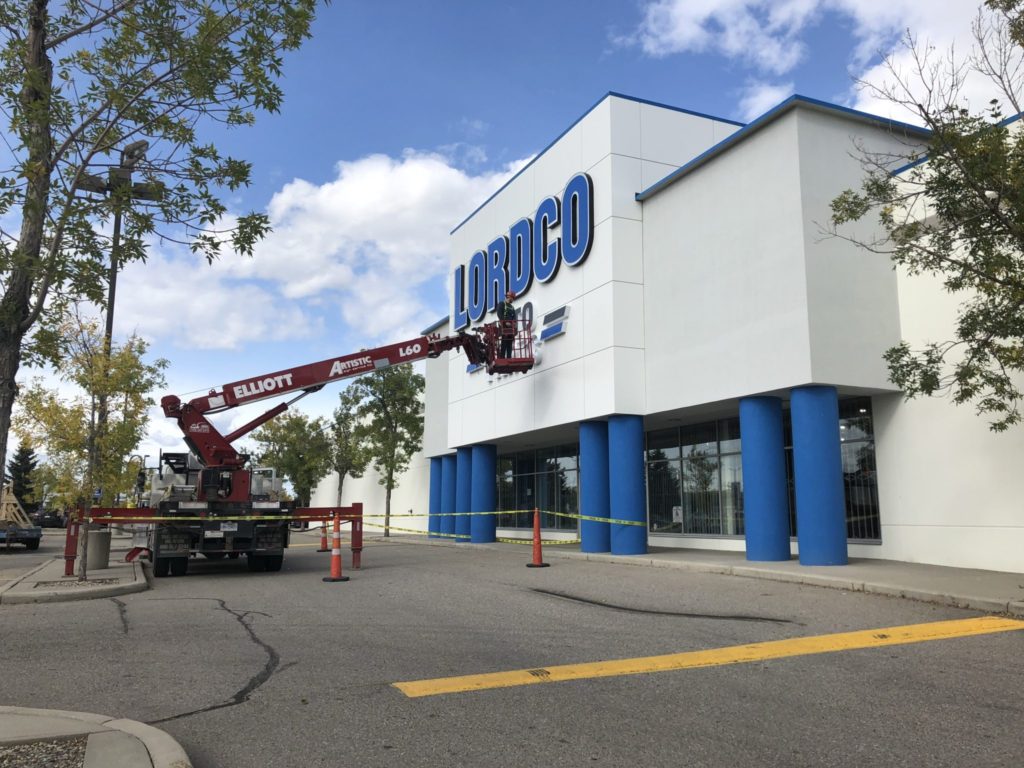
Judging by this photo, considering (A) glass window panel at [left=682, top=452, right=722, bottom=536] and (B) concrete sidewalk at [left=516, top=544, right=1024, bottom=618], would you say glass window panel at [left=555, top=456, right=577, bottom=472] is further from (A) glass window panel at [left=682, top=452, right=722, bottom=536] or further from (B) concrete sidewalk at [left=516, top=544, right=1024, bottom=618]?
(B) concrete sidewalk at [left=516, top=544, right=1024, bottom=618]

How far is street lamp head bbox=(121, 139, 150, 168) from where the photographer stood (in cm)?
637

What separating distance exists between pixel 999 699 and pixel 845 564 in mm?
9282

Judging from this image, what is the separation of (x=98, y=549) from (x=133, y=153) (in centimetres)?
1257

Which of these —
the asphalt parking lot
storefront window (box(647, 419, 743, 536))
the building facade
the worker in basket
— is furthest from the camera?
the worker in basket

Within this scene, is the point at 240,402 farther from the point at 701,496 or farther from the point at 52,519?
the point at 52,519

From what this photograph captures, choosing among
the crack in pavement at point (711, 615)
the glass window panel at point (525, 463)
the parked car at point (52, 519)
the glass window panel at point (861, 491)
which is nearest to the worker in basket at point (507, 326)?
the glass window panel at point (525, 463)

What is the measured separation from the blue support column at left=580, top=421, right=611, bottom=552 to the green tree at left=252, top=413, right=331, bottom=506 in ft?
85.6

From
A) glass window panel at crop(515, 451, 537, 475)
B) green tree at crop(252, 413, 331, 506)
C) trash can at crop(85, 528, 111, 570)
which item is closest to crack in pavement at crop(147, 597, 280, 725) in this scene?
trash can at crop(85, 528, 111, 570)

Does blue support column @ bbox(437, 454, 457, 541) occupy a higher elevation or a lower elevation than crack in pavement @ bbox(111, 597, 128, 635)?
higher

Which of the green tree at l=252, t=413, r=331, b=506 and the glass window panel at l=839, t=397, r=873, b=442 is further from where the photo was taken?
the green tree at l=252, t=413, r=331, b=506

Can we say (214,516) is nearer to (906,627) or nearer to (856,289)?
(906,627)

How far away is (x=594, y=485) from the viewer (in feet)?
66.7

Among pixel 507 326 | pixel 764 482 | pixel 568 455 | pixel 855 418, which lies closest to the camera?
pixel 764 482

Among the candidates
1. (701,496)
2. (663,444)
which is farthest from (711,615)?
(663,444)
